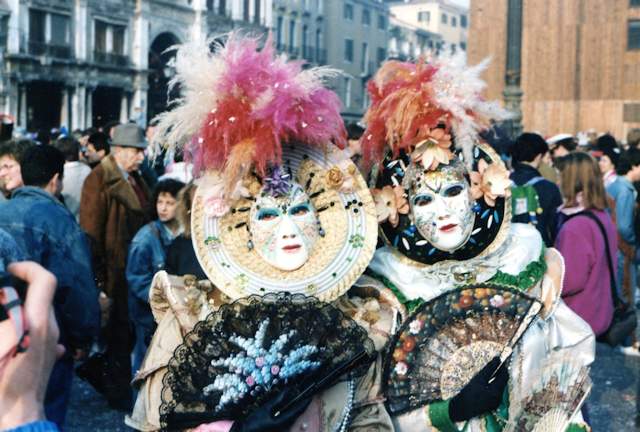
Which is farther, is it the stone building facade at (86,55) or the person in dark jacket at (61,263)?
the stone building facade at (86,55)

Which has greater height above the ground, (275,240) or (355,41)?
(355,41)

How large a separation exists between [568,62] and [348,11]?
33.5 m

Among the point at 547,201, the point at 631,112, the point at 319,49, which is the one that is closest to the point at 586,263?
the point at 547,201

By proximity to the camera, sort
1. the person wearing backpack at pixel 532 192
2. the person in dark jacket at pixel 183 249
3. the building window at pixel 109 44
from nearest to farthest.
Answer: the person in dark jacket at pixel 183 249, the person wearing backpack at pixel 532 192, the building window at pixel 109 44

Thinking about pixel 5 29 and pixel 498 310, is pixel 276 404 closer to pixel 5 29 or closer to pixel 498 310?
pixel 498 310

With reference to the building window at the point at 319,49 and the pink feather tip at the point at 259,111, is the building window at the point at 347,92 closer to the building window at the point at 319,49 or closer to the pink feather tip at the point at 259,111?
the building window at the point at 319,49

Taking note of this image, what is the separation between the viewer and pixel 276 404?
94.3 inches

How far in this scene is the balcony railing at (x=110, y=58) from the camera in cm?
3309

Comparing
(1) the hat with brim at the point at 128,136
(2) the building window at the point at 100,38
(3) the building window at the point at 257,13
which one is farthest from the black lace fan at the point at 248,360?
(3) the building window at the point at 257,13

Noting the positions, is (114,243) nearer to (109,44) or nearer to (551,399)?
(551,399)

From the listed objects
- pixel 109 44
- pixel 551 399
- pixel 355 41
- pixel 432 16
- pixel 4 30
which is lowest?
pixel 551 399

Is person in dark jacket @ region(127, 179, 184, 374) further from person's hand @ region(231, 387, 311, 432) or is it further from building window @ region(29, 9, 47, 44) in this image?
building window @ region(29, 9, 47, 44)

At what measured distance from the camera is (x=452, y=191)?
9.78 feet

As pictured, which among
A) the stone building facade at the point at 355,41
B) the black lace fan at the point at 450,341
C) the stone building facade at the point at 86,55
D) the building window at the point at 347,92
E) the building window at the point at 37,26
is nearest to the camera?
the black lace fan at the point at 450,341
